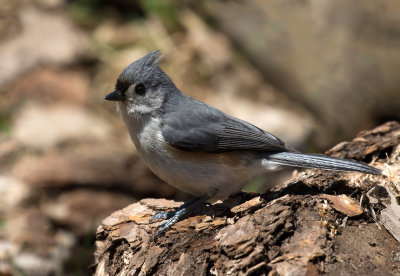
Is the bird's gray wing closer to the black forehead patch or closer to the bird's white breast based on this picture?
the bird's white breast

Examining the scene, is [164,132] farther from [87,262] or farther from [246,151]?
[87,262]

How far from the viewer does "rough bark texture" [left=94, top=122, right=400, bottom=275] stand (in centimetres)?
308

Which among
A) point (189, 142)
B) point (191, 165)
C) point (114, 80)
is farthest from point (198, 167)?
point (114, 80)

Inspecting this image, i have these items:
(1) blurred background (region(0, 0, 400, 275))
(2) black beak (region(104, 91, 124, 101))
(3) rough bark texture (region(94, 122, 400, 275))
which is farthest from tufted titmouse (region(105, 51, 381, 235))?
(1) blurred background (region(0, 0, 400, 275))

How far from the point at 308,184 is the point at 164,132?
1129 mm

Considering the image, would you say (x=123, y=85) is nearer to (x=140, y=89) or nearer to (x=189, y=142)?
(x=140, y=89)

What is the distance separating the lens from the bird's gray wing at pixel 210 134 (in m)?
3.92

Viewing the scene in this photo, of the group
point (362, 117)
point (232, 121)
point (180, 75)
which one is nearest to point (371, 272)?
point (232, 121)

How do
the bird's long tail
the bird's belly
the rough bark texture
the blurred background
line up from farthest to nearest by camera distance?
the blurred background < the bird's belly < the bird's long tail < the rough bark texture

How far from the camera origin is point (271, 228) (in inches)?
126

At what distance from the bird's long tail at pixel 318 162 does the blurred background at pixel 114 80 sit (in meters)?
1.71

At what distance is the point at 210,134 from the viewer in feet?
13.1

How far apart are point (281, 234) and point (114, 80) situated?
4549 millimetres

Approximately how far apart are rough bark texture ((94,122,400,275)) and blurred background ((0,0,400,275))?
1.78 metres
